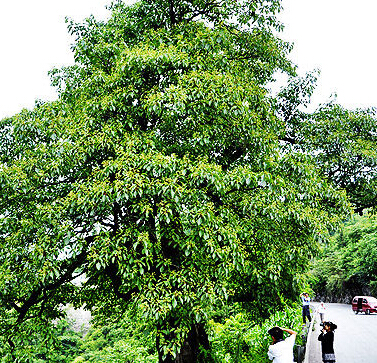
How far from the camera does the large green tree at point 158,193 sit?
6.30m

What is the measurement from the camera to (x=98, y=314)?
33.8ft

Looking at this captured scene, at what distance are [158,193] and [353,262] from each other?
32.8 m

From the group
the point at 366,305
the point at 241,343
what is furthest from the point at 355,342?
the point at 366,305

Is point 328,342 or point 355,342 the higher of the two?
point 328,342

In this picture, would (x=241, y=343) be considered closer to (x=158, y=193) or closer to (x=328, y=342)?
(x=328, y=342)

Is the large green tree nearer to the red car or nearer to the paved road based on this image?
the paved road

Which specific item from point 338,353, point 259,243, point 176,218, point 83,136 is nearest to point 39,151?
point 83,136

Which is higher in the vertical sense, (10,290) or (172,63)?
(172,63)

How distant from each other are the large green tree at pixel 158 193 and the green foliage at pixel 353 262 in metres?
22.8

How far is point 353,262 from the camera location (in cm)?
3388

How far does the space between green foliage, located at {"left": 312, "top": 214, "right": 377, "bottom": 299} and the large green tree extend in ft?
75.0

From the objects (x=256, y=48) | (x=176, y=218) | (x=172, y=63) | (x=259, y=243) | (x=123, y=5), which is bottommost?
(x=259, y=243)

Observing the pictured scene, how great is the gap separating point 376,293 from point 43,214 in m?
35.7

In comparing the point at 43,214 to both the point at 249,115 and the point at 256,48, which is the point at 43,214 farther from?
the point at 256,48
